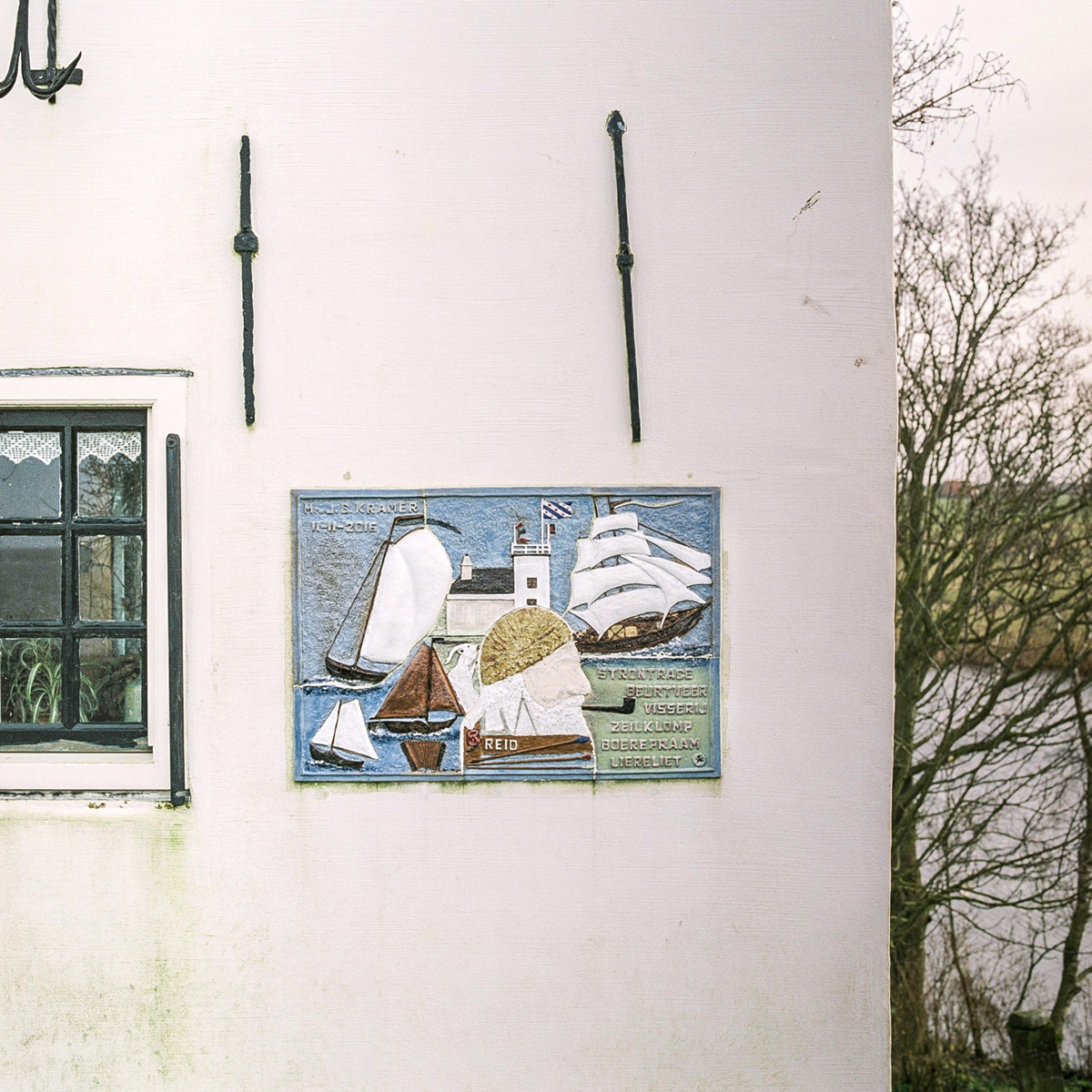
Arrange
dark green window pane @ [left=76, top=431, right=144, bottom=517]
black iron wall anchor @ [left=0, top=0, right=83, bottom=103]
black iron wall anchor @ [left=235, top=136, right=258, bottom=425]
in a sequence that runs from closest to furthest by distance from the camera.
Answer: black iron wall anchor @ [left=0, top=0, right=83, bottom=103], black iron wall anchor @ [left=235, top=136, right=258, bottom=425], dark green window pane @ [left=76, top=431, right=144, bottom=517]

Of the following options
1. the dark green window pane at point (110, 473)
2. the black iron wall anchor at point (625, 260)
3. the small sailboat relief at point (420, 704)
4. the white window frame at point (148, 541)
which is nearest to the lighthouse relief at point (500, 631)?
the small sailboat relief at point (420, 704)

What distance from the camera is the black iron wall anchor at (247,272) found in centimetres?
316

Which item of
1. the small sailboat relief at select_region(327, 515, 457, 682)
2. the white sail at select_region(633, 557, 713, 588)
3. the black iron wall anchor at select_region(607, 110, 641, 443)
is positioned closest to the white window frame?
the small sailboat relief at select_region(327, 515, 457, 682)

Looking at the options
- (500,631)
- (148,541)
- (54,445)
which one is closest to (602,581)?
(500,631)

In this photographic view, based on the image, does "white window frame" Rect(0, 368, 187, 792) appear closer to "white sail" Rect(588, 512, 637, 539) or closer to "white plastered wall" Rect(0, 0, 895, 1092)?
"white plastered wall" Rect(0, 0, 895, 1092)

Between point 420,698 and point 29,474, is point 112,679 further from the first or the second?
point 420,698

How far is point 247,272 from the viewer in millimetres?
3176

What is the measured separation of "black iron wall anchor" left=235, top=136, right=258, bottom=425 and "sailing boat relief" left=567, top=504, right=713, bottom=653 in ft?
3.74

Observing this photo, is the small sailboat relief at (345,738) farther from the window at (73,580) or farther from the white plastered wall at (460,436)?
the window at (73,580)

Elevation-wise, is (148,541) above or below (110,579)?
above

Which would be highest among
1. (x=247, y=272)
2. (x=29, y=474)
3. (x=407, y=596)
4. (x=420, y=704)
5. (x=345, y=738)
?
(x=247, y=272)

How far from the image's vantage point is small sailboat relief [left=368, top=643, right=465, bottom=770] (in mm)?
3174

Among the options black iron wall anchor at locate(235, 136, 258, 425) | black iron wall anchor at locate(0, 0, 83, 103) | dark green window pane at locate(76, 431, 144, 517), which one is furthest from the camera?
dark green window pane at locate(76, 431, 144, 517)

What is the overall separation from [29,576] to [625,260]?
2.16 m
